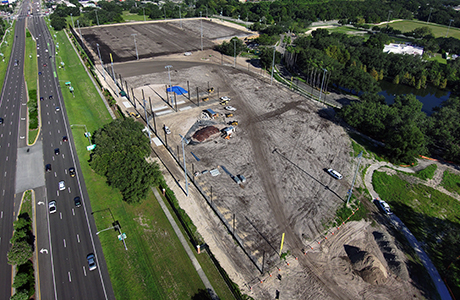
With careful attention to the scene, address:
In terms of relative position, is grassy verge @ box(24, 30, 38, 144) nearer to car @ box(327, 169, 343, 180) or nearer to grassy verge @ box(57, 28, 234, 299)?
grassy verge @ box(57, 28, 234, 299)

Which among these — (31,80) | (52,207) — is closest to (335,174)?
(52,207)

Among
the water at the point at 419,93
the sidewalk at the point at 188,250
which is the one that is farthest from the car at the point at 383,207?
the water at the point at 419,93

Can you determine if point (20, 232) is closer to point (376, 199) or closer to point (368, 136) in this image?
point (376, 199)

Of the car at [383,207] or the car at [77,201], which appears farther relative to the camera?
the car at [383,207]

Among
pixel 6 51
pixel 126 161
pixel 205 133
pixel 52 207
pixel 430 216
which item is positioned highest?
pixel 6 51

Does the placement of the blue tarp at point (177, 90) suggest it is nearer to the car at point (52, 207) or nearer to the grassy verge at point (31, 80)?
the grassy verge at point (31, 80)

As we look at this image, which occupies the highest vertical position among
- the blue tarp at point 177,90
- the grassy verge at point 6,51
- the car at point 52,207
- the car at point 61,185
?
the grassy verge at point 6,51

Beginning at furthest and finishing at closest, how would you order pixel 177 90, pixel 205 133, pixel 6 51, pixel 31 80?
pixel 6 51
pixel 31 80
pixel 177 90
pixel 205 133

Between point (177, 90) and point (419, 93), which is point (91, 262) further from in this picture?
point (419, 93)
